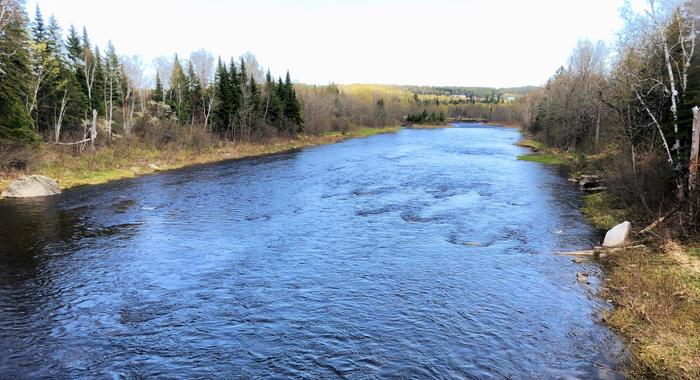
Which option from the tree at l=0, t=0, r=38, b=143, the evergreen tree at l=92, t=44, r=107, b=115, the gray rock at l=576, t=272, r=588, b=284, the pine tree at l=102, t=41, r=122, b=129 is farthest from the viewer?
the pine tree at l=102, t=41, r=122, b=129

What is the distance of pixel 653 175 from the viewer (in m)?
21.3

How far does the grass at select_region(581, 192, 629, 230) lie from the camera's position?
22.8m

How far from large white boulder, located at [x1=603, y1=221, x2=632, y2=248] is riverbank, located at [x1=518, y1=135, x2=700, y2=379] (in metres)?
0.44

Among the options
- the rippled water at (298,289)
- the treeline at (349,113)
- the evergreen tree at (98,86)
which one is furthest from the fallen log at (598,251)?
the treeline at (349,113)

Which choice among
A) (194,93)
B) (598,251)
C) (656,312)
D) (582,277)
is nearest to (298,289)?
(582,277)

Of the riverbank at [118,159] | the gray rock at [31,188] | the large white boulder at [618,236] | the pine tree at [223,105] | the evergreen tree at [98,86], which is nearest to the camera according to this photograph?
the large white boulder at [618,236]

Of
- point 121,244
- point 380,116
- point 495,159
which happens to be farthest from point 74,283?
point 380,116

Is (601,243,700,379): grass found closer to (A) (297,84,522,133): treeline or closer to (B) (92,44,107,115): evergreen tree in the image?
(B) (92,44,107,115): evergreen tree

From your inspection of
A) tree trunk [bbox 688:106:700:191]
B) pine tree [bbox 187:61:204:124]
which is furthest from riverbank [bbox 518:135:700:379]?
pine tree [bbox 187:61:204:124]

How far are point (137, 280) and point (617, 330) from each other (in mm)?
14874

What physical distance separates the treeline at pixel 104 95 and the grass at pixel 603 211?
1391 inches

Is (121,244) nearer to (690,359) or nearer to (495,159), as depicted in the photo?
(690,359)

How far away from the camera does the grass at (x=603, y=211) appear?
22781mm

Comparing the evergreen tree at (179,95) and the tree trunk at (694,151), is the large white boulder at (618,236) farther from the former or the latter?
the evergreen tree at (179,95)
